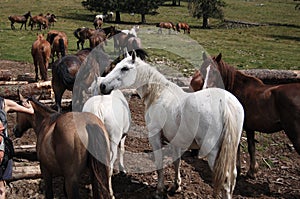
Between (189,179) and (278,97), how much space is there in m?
1.88

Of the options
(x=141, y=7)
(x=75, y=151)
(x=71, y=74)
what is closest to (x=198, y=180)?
(x=75, y=151)

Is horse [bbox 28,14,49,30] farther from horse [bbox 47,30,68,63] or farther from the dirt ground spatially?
the dirt ground

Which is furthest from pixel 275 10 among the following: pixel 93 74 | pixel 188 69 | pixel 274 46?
pixel 93 74

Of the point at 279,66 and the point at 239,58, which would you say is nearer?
the point at 279,66

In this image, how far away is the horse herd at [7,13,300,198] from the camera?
Answer: 4051mm

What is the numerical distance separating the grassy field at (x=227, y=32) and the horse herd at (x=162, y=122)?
10.7 metres

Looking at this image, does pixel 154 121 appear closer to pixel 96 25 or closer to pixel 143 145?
pixel 143 145

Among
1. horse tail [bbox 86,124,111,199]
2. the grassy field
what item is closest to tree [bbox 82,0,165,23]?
the grassy field

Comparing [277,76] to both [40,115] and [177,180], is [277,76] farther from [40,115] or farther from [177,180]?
[40,115]

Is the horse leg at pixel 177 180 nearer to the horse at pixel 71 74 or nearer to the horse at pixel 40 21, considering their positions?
the horse at pixel 71 74

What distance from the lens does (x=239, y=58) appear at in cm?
1859

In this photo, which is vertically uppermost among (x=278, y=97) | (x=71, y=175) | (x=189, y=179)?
(x=278, y=97)

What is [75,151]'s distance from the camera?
3.93m

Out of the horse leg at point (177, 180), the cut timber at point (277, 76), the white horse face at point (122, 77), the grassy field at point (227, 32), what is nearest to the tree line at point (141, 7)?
the grassy field at point (227, 32)
